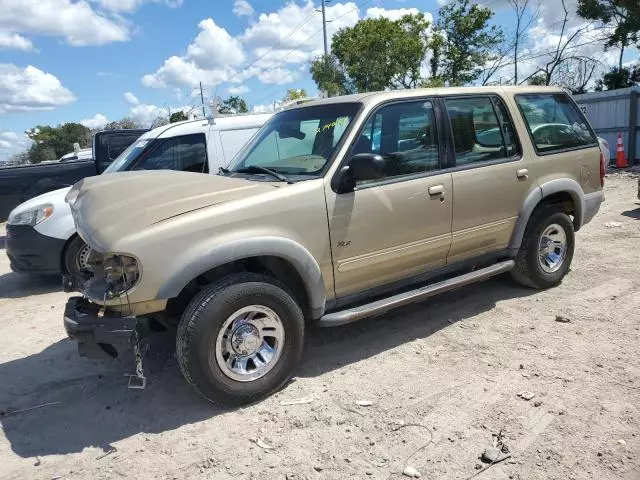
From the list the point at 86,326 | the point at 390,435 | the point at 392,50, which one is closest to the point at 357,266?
the point at 390,435

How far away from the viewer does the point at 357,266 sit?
13.0ft

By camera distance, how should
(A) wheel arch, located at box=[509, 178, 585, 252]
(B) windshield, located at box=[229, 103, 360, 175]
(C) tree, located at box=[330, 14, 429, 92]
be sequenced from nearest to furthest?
(B) windshield, located at box=[229, 103, 360, 175]
(A) wheel arch, located at box=[509, 178, 585, 252]
(C) tree, located at box=[330, 14, 429, 92]

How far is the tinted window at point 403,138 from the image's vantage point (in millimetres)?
4078

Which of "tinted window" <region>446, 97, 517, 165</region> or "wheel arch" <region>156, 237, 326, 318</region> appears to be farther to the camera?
"tinted window" <region>446, 97, 517, 165</region>

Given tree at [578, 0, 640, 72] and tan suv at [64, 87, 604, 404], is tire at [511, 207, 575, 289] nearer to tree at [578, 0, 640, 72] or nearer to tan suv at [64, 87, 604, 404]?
tan suv at [64, 87, 604, 404]

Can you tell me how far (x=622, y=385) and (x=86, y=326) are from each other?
346 centimetres

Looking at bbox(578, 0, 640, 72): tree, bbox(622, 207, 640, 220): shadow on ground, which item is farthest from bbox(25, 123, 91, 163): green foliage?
bbox(622, 207, 640, 220): shadow on ground

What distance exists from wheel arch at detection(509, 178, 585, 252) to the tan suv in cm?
2

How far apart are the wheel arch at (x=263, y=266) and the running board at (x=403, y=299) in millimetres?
131

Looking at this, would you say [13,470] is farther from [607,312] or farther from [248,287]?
[607,312]

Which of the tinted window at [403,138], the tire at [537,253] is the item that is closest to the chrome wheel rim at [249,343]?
the tinted window at [403,138]

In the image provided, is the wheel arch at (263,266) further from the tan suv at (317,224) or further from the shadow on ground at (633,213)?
the shadow on ground at (633,213)

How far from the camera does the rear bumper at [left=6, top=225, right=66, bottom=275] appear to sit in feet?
21.6

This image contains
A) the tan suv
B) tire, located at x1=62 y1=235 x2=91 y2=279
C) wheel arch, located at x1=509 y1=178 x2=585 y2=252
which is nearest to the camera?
the tan suv
